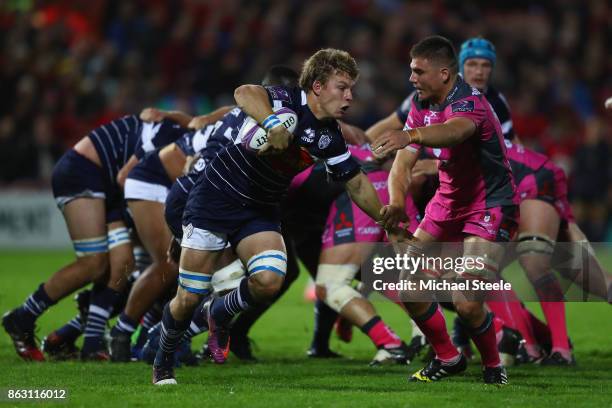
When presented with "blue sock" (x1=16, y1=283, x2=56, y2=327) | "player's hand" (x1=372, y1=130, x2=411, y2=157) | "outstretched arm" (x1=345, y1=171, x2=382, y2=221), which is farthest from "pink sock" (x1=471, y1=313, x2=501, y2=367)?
"blue sock" (x1=16, y1=283, x2=56, y2=327)

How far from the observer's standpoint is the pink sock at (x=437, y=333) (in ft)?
24.2

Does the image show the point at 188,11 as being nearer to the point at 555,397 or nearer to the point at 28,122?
the point at 28,122

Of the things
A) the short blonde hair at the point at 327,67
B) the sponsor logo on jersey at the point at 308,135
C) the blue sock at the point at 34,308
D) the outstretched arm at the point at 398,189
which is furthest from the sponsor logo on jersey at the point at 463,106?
the blue sock at the point at 34,308

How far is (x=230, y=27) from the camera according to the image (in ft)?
65.2

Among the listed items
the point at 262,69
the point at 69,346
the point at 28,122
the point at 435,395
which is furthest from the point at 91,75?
the point at 435,395

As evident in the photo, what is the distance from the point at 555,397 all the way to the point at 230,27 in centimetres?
1430

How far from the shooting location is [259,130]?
6.96 meters

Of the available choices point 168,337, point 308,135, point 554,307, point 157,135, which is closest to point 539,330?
point 554,307

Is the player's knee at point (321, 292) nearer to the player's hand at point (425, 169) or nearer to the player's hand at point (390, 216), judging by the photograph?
the player's hand at point (425, 169)

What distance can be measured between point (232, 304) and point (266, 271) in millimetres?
485

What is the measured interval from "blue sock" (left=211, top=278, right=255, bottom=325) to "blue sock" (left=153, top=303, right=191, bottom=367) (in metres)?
0.41

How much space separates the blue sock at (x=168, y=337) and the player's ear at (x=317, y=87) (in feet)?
5.59

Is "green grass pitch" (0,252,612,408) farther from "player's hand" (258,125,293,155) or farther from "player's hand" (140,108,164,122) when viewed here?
"player's hand" (140,108,164,122)

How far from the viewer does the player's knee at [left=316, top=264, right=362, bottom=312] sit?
28.1 ft
